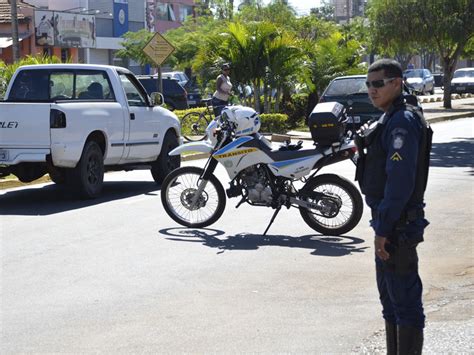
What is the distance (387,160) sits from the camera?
4.83 m

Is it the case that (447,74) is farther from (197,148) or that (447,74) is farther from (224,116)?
(224,116)

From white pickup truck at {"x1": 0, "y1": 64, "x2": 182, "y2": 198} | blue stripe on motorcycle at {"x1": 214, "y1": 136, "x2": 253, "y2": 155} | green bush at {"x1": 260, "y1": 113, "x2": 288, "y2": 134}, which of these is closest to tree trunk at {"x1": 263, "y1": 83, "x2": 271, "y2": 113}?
green bush at {"x1": 260, "y1": 113, "x2": 288, "y2": 134}

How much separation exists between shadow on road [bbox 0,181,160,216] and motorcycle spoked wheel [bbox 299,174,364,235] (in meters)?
3.70

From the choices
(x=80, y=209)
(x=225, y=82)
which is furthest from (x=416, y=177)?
(x=225, y=82)

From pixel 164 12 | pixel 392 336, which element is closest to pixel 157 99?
pixel 392 336

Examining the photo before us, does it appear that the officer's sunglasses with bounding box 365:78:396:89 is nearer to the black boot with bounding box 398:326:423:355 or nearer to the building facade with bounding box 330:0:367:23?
the black boot with bounding box 398:326:423:355

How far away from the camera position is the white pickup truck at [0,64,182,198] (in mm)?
12930

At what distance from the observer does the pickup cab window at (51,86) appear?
14039mm

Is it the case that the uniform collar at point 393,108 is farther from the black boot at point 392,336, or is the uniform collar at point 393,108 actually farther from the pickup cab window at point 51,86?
the pickup cab window at point 51,86

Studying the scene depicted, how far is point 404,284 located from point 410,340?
0.30 m

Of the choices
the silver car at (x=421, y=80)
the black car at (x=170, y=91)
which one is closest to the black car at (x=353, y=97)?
the black car at (x=170, y=91)

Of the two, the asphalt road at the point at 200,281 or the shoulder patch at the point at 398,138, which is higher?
the shoulder patch at the point at 398,138

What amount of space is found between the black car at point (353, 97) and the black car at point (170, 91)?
503 inches

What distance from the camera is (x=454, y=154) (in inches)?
779
